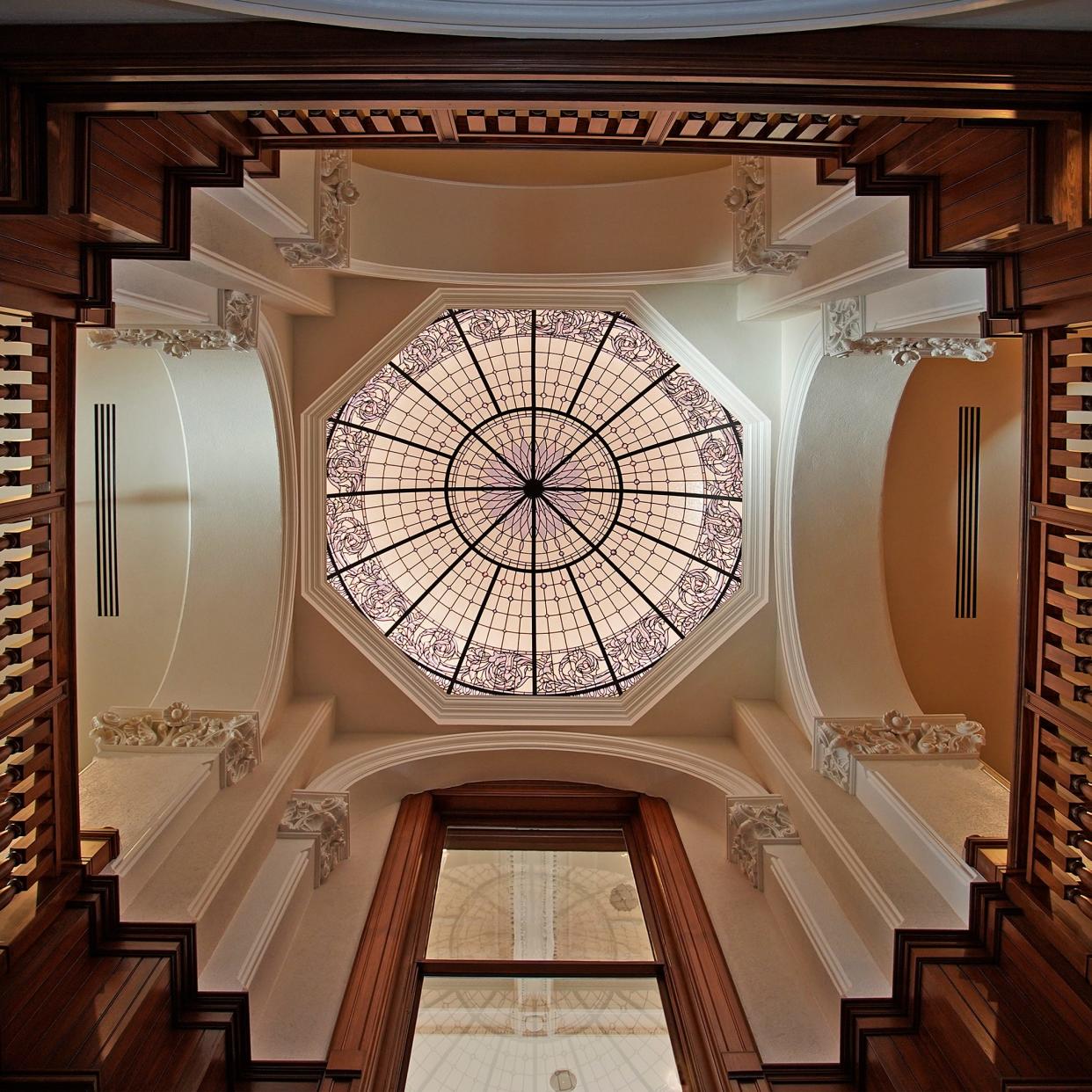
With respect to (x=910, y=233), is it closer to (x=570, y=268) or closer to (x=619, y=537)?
(x=570, y=268)

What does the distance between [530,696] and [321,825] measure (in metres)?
2.94

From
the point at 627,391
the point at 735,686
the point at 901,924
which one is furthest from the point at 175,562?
the point at 901,924

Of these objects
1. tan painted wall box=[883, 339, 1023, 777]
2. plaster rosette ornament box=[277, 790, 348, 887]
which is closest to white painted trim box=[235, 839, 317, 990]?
plaster rosette ornament box=[277, 790, 348, 887]

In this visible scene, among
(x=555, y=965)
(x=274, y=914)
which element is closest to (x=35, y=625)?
(x=274, y=914)

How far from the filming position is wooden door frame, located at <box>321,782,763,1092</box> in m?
5.88

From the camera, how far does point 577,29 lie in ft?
10.1

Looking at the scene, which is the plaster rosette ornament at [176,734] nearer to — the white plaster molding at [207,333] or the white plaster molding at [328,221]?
the white plaster molding at [207,333]

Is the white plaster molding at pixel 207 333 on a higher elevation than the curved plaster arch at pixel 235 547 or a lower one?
higher

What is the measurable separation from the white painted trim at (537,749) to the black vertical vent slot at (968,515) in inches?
136

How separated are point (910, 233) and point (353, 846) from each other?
710 cm

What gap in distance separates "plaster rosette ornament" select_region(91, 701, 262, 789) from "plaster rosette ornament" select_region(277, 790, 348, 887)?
22.8 inches

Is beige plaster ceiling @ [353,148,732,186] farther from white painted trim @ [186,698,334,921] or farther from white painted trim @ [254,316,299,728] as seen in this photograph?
white painted trim @ [186,698,334,921]

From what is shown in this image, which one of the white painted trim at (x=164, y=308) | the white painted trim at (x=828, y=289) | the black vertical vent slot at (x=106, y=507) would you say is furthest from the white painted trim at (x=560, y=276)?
the black vertical vent slot at (x=106, y=507)

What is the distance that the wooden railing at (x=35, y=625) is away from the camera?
4500 mm
